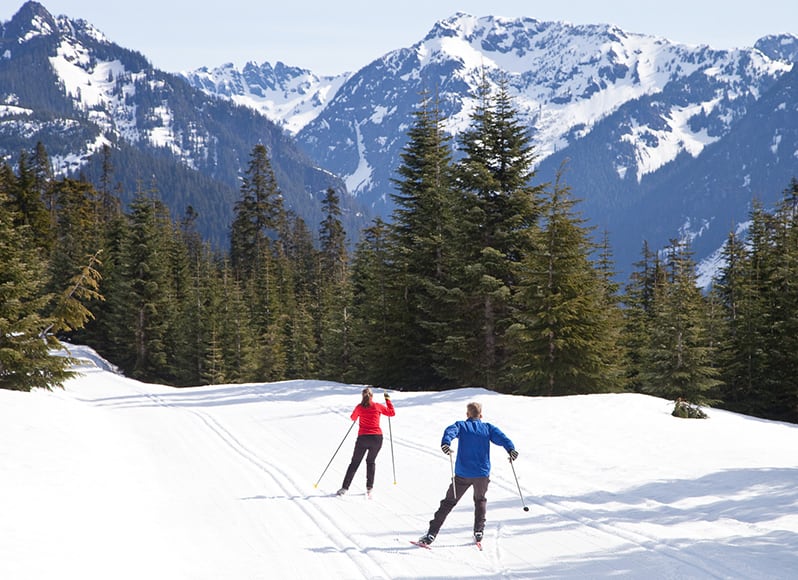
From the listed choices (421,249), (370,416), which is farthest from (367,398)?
(421,249)

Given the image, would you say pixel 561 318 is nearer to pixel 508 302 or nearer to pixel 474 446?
pixel 508 302

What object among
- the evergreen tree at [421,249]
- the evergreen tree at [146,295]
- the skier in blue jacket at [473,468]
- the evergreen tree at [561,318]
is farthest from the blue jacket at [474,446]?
the evergreen tree at [146,295]

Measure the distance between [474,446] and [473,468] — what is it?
29 cm

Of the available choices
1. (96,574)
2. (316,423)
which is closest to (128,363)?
(316,423)

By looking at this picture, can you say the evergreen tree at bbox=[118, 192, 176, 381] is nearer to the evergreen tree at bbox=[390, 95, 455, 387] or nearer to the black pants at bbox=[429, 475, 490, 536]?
the evergreen tree at bbox=[390, 95, 455, 387]

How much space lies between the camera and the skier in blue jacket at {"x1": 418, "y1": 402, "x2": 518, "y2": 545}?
9.17 meters

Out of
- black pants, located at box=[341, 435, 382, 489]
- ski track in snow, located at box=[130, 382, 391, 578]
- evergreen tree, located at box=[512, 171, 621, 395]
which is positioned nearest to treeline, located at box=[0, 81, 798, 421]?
evergreen tree, located at box=[512, 171, 621, 395]

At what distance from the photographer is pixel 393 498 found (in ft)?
39.2

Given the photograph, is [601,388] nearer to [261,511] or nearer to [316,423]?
[316,423]

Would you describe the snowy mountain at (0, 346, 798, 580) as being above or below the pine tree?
below

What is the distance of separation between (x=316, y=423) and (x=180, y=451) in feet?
15.4

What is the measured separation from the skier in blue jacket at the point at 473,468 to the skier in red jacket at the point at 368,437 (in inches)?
111

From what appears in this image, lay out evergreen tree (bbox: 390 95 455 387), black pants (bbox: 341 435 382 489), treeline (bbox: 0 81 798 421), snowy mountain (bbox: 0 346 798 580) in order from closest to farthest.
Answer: snowy mountain (bbox: 0 346 798 580)
black pants (bbox: 341 435 382 489)
treeline (bbox: 0 81 798 421)
evergreen tree (bbox: 390 95 455 387)

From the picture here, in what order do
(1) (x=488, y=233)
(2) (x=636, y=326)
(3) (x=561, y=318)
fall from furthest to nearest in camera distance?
(2) (x=636, y=326)
(1) (x=488, y=233)
(3) (x=561, y=318)
